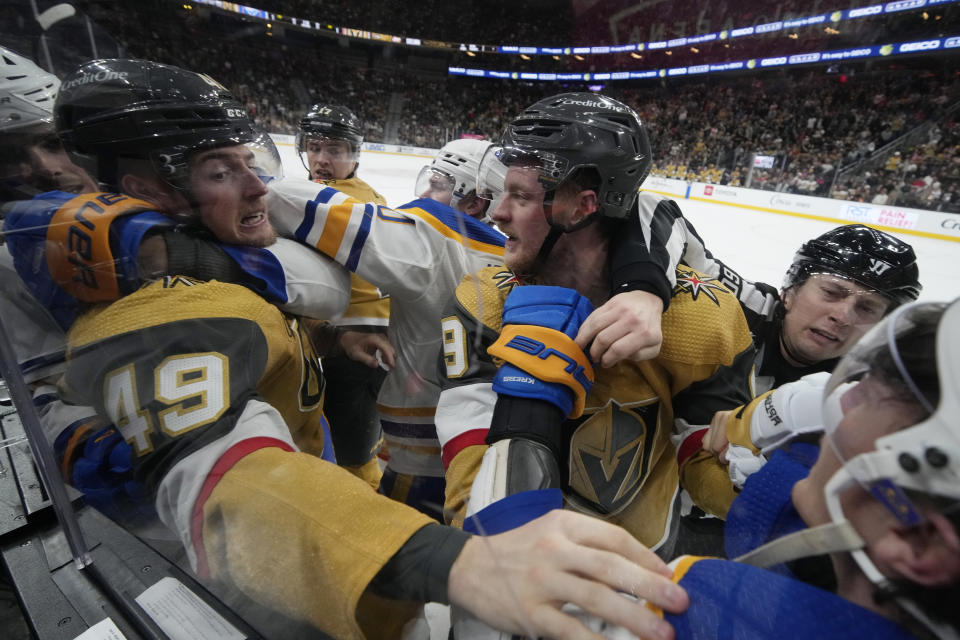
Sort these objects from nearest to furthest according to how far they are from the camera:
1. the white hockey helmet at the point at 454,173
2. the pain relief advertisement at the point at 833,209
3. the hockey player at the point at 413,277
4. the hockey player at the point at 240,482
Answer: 1. the hockey player at the point at 240,482
2. the hockey player at the point at 413,277
3. the white hockey helmet at the point at 454,173
4. the pain relief advertisement at the point at 833,209

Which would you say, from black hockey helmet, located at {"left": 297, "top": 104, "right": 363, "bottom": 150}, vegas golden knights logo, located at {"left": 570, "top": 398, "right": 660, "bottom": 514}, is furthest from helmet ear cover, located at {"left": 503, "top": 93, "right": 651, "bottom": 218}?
black hockey helmet, located at {"left": 297, "top": 104, "right": 363, "bottom": 150}

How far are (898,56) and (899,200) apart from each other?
215 inches

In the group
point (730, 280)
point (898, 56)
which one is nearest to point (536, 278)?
Result: point (730, 280)

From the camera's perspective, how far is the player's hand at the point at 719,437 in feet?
2.70

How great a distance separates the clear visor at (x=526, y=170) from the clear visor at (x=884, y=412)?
74 centimetres

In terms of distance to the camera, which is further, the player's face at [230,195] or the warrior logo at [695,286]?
the warrior logo at [695,286]

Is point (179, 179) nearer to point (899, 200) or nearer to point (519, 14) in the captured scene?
point (519, 14)

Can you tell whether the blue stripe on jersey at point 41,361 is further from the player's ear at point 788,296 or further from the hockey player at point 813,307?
the player's ear at point 788,296

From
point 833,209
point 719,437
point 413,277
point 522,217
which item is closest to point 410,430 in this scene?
point 413,277

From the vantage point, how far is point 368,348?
1456 millimetres

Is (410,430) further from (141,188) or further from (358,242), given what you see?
(141,188)

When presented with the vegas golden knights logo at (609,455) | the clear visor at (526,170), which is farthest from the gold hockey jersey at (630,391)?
the clear visor at (526,170)

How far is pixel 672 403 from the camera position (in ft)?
3.32

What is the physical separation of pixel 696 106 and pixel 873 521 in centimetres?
1458
